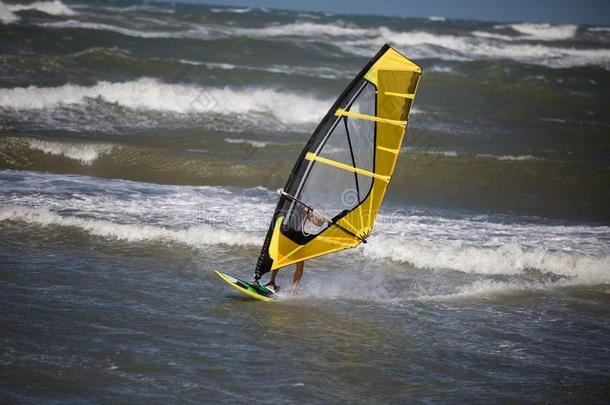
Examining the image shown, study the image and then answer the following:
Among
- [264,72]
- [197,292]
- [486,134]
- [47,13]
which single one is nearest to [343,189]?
[197,292]

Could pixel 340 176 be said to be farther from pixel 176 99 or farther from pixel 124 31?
pixel 124 31

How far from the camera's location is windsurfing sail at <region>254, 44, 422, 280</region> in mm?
6539

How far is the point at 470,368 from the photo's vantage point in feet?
18.3

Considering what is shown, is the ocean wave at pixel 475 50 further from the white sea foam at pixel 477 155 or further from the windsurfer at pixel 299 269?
the windsurfer at pixel 299 269

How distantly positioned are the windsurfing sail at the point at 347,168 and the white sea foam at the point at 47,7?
35854 millimetres

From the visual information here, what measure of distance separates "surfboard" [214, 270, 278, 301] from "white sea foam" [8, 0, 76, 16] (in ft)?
118

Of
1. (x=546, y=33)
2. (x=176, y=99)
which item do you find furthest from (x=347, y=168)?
(x=546, y=33)

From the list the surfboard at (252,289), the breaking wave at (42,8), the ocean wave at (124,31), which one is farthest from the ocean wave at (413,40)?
the surfboard at (252,289)

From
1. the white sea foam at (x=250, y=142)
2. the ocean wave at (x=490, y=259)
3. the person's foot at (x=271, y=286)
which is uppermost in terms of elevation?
the white sea foam at (x=250, y=142)

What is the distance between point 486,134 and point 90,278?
12.5 meters

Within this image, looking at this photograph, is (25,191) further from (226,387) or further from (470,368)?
(470,368)

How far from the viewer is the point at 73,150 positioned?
1302 cm

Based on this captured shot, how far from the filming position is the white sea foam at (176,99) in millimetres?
16875

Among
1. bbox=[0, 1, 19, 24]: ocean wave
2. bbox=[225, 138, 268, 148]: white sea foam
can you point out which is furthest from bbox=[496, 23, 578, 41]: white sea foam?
bbox=[225, 138, 268, 148]: white sea foam
